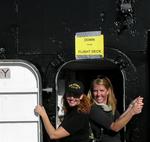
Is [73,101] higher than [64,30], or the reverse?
[64,30]

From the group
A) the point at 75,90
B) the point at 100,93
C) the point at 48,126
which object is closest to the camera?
the point at 75,90

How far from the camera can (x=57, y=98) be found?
4.41m

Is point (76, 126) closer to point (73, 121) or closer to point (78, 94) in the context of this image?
point (73, 121)

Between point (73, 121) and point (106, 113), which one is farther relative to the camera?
point (106, 113)

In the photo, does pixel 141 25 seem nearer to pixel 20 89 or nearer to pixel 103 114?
pixel 103 114

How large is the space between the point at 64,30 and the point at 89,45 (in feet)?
0.82

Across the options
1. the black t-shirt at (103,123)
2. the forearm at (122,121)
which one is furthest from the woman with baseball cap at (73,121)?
the forearm at (122,121)

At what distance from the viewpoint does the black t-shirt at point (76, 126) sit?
419 centimetres

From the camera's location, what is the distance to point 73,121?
418 cm

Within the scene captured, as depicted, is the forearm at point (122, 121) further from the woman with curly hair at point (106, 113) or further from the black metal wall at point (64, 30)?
the black metal wall at point (64, 30)

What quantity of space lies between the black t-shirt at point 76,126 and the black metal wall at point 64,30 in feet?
0.72

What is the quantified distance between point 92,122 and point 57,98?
37cm

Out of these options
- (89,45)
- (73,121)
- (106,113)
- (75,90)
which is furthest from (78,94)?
(89,45)

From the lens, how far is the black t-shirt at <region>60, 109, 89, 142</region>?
419 cm
